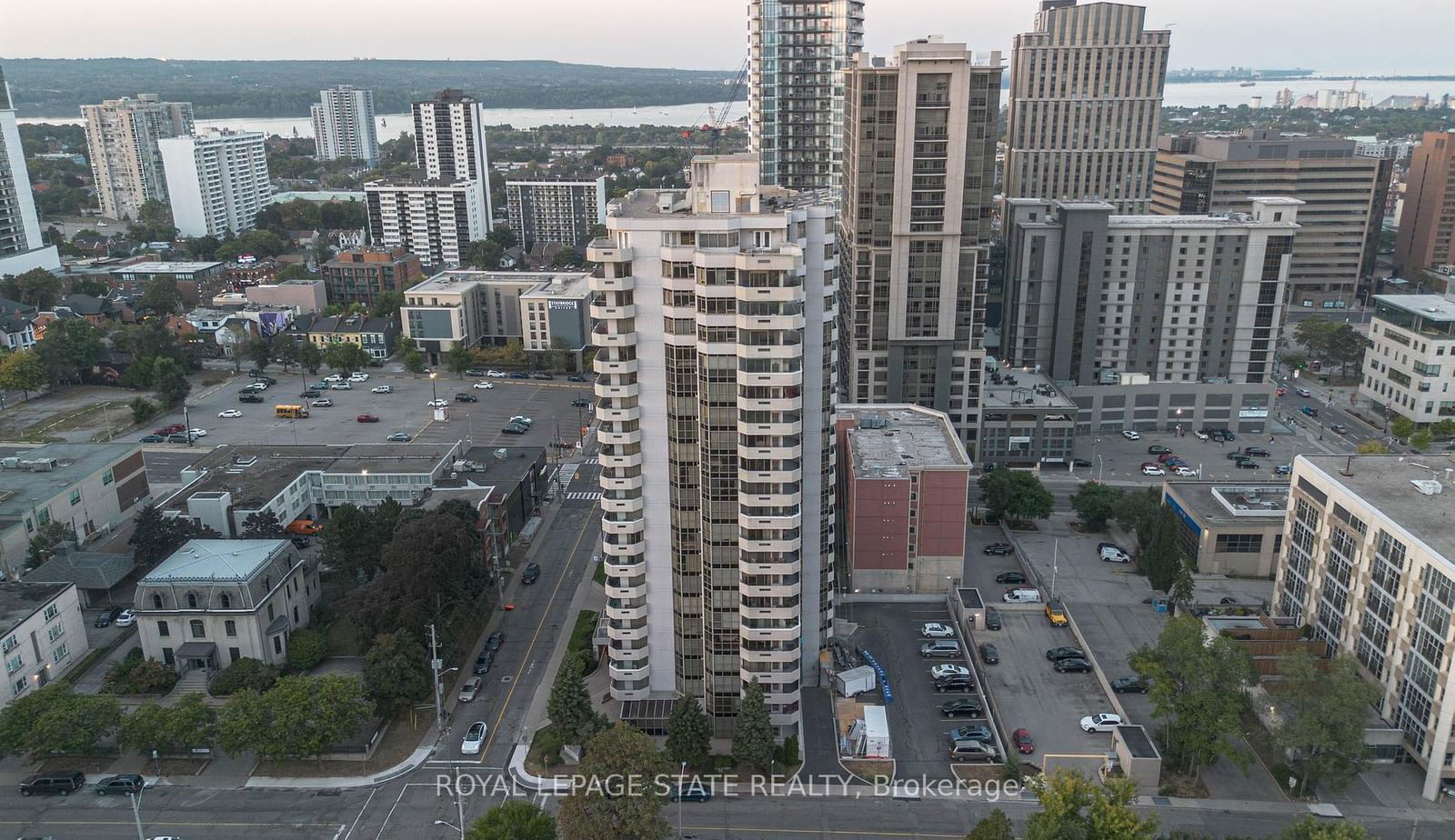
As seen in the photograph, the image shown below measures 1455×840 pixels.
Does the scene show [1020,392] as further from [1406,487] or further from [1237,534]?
[1406,487]

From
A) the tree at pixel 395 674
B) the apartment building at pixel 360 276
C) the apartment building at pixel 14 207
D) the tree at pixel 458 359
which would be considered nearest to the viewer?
the tree at pixel 395 674

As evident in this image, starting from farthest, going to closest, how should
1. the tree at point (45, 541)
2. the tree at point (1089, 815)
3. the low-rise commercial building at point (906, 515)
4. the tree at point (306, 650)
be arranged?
the tree at point (45, 541) < the low-rise commercial building at point (906, 515) < the tree at point (306, 650) < the tree at point (1089, 815)

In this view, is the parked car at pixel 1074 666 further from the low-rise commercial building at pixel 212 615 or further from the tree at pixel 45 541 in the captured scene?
the tree at pixel 45 541

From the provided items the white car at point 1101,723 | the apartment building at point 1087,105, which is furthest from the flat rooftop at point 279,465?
the apartment building at point 1087,105

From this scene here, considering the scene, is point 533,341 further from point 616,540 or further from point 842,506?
point 616,540

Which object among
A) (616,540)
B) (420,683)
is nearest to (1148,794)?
(616,540)
